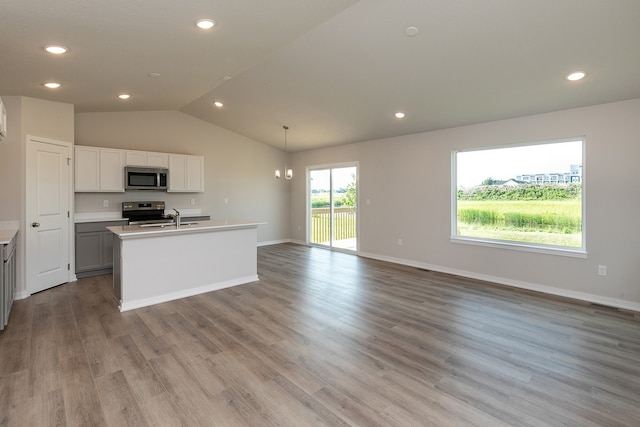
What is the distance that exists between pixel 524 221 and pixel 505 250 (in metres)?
0.50

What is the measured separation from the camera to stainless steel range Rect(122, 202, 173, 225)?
220 inches

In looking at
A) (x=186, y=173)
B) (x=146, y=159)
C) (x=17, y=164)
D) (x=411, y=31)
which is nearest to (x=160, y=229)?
(x=17, y=164)

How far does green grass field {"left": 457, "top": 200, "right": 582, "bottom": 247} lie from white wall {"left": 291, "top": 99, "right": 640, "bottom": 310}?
0.21 metres

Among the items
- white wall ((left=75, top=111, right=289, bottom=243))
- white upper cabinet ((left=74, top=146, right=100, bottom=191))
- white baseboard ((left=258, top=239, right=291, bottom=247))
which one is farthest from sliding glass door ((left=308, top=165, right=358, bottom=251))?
white upper cabinet ((left=74, top=146, right=100, bottom=191))

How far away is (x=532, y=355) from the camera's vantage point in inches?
105

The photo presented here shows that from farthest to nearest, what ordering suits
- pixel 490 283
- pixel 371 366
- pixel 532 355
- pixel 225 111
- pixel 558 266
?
pixel 225 111 → pixel 490 283 → pixel 558 266 → pixel 532 355 → pixel 371 366

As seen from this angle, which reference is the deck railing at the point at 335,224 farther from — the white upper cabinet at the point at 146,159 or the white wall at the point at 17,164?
the white wall at the point at 17,164

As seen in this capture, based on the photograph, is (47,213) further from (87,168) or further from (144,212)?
(144,212)

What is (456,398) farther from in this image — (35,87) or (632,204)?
(35,87)

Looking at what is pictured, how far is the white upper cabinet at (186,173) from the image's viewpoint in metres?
6.12

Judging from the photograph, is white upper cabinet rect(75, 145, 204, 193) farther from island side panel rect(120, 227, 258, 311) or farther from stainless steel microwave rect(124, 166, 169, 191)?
island side panel rect(120, 227, 258, 311)

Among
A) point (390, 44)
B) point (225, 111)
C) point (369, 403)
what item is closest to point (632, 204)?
point (390, 44)

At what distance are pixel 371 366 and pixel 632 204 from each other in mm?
3651

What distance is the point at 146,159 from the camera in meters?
5.79
